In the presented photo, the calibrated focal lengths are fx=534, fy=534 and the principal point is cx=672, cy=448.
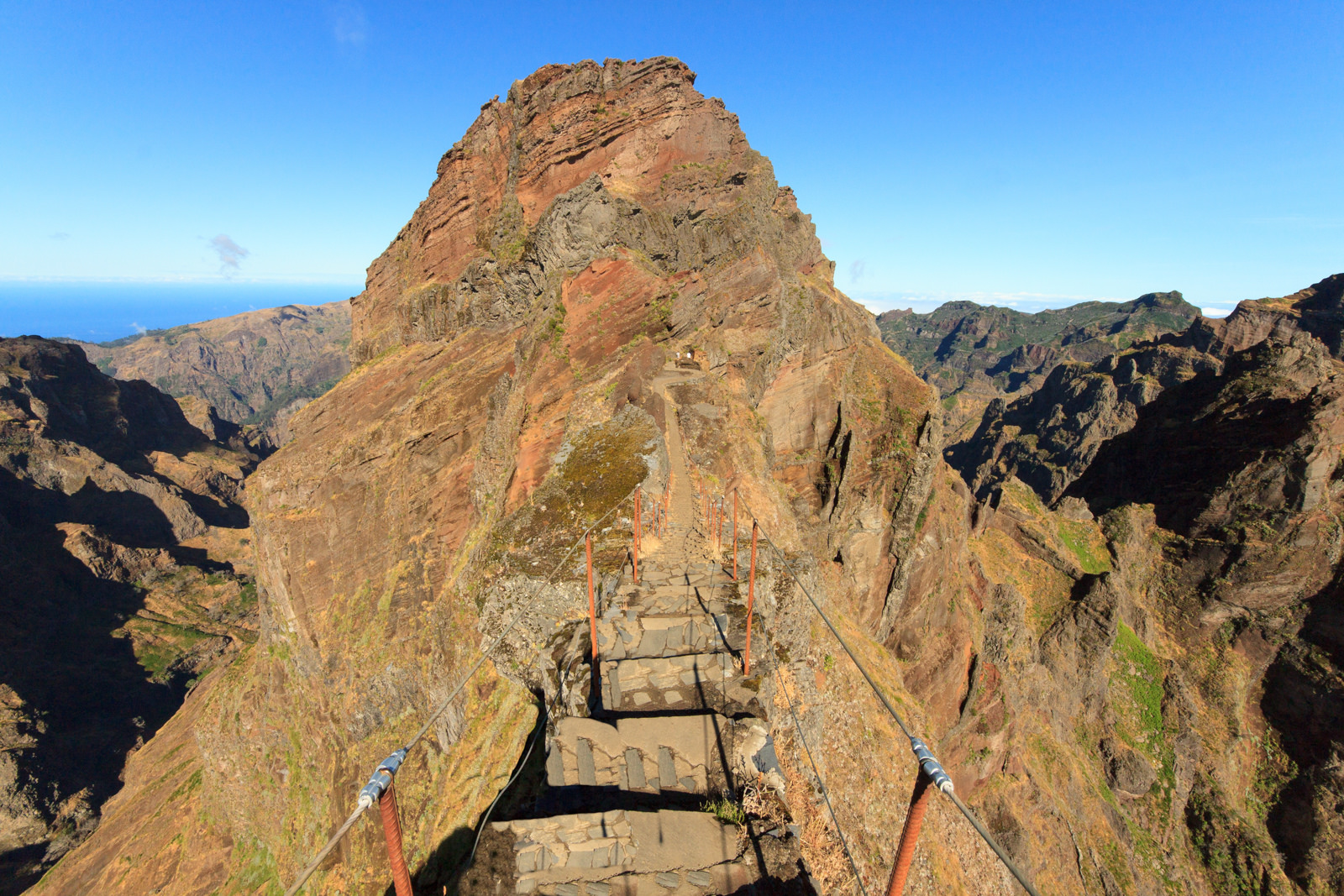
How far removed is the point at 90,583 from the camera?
74438mm

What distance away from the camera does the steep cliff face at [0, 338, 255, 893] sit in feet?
161

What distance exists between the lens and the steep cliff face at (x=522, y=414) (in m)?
20.5

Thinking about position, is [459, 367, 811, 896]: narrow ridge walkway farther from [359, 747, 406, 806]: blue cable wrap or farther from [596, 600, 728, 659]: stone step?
[359, 747, 406, 806]: blue cable wrap

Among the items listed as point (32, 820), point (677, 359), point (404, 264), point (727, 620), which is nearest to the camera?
point (727, 620)

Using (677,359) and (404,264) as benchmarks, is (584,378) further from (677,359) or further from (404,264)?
(404,264)

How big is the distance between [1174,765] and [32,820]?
85.0 metres

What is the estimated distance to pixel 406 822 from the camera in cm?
1555

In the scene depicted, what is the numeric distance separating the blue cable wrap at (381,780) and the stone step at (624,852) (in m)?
2.62

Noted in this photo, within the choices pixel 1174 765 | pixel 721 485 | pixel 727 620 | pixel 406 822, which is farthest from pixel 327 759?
pixel 1174 765

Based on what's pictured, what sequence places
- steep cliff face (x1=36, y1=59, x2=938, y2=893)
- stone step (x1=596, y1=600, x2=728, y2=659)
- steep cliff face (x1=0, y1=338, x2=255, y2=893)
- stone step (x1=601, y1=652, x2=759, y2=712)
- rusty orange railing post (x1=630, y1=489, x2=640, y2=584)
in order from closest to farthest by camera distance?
1. stone step (x1=601, y1=652, x2=759, y2=712)
2. stone step (x1=596, y1=600, x2=728, y2=659)
3. rusty orange railing post (x1=630, y1=489, x2=640, y2=584)
4. steep cliff face (x1=36, y1=59, x2=938, y2=893)
5. steep cliff face (x1=0, y1=338, x2=255, y2=893)

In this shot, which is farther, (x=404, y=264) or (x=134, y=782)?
(x=134, y=782)

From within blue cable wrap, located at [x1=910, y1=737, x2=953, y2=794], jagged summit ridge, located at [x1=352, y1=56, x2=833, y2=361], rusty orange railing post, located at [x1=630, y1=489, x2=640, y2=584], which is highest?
jagged summit ridge, located at [x1=352, y1=56, x2=833, y2=361]

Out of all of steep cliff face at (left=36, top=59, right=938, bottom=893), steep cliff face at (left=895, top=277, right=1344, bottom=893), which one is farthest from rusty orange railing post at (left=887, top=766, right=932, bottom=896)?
steep cliff face at (left=895, top=277, right=1344, bottom=893)

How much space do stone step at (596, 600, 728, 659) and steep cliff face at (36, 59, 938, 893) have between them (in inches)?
286
